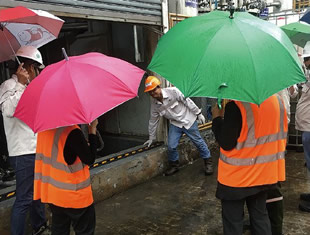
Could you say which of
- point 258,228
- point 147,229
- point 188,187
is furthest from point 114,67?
point 188,187

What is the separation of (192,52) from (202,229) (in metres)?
2.41

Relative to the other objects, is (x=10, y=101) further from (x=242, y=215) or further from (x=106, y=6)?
(x=242, y=215)

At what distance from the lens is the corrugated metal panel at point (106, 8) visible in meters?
3.66

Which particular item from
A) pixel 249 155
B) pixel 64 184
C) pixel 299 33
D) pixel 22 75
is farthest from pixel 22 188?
pixel 299 33

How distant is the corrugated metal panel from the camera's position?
366 centimetres

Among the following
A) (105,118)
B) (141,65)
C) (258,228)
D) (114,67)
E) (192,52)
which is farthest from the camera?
(105,118)

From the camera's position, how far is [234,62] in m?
1.98

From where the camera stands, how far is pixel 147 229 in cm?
382

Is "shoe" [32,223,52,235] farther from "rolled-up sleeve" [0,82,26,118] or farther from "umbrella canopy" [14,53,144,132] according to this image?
"umbrella canopy" [14,53,144,132]

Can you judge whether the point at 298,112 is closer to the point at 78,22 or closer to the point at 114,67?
the point at 114,67

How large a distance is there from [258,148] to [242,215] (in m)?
0.59

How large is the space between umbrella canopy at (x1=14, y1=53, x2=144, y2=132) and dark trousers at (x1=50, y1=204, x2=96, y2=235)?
0.81 metres

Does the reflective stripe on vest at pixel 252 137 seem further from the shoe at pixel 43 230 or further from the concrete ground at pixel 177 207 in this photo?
the shoe at pixel 43 230

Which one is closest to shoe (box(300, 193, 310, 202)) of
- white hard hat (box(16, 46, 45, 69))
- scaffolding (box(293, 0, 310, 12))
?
white hard hat (box(16, 46, 45, 69))
